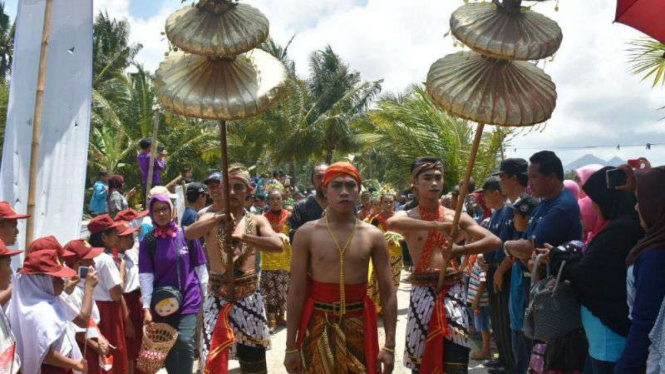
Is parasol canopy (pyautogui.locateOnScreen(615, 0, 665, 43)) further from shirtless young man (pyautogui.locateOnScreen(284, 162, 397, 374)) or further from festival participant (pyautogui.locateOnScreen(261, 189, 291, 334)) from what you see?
festival participant (pyautogui.locateOnScreen(261, 189, 291, 334))

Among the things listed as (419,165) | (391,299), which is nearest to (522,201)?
(419,165)

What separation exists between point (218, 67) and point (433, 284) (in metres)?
2.46

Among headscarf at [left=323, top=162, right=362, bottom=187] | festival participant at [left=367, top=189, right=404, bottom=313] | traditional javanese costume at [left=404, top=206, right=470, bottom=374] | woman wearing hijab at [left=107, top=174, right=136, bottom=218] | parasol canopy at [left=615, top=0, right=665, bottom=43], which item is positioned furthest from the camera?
woman wearing hijab at [left=107, top=174, right=136, bottom=218]

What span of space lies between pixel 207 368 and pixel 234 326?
389 mm

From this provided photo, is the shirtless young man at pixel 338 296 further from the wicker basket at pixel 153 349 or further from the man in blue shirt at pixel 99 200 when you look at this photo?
the man in blue shirt at pixel 99 200

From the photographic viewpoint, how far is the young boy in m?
7.14

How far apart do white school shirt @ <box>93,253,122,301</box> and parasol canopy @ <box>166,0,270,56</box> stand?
2.09 meters

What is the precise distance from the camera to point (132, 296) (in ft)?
18.8

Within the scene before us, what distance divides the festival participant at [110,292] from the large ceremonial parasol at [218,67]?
153cm

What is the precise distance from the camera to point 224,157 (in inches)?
175

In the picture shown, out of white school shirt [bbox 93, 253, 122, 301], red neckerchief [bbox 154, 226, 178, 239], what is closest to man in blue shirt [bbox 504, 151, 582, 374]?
red neckerchief [bbox 154, 226, 178, 239]

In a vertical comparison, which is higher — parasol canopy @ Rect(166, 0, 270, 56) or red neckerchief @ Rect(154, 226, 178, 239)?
parasol canopy @ Rect(166, 0, 270, 56)

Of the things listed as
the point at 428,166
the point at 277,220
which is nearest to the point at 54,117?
the point at 428,166

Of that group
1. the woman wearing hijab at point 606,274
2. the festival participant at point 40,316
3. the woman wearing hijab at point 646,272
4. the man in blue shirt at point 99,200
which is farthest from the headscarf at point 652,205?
the man in blue shirt at point 99,200
